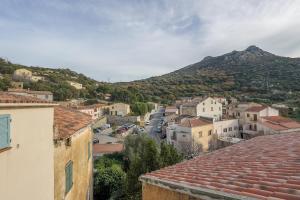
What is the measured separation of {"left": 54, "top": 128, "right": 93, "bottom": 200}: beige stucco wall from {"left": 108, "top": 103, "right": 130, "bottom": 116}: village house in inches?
2538

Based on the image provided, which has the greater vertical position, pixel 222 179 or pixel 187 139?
pixel 222 179

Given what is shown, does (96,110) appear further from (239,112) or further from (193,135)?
(239,112)

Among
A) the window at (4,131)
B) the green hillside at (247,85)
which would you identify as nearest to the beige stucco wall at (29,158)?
the window at (4,131)

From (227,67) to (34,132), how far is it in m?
181

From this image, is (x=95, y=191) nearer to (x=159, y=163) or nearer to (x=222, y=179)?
(x=159, y=163)

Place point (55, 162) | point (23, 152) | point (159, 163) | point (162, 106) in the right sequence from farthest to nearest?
point (162, 106) → point (159, 163) → point (55, 162) → point (23, 152)

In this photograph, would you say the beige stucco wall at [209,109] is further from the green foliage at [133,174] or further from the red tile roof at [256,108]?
the green foliage at [133,174]

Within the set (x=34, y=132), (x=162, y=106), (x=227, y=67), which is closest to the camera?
(x=34, y=132)

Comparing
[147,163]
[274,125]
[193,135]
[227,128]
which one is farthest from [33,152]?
[227,128]

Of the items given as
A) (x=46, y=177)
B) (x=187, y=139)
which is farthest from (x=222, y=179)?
(x=187, y=139)

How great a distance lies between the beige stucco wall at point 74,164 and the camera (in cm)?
941

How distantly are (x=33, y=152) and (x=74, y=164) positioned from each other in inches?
170

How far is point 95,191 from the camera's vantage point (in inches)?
1010

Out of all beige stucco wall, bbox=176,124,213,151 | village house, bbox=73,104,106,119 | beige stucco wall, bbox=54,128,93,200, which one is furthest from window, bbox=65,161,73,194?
village house, bbox=73,104,106,119
